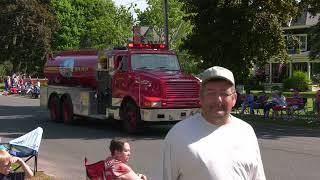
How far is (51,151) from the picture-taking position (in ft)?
46.5

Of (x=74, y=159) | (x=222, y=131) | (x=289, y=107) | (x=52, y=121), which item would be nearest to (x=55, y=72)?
(x=52, y=121)

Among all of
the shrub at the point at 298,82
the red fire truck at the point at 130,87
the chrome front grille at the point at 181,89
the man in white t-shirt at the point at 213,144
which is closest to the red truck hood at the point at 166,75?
the red fire truck at the point at 130,87

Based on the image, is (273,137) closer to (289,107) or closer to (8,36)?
(289,107)

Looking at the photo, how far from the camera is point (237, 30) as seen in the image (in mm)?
24953

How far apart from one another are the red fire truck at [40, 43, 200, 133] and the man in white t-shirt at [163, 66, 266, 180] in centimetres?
1309

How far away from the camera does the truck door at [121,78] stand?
17594 millimetres

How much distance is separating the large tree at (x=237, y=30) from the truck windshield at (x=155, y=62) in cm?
698

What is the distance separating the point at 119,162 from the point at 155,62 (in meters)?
11.5

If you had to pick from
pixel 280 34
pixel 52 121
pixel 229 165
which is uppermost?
pixel 280 34

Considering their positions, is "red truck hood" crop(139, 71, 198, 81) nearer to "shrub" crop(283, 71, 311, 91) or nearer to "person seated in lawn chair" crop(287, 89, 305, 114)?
"person seated in lawn chair" crop(287, 89, 305, 114)

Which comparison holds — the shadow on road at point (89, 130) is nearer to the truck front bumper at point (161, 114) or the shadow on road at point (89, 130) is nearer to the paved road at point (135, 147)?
the paved road at point (135, 147)

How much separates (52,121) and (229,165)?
19800mm

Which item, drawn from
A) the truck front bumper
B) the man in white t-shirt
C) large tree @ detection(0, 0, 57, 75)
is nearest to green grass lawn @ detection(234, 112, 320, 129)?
the truck front bumper

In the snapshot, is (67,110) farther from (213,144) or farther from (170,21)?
(170,21)
